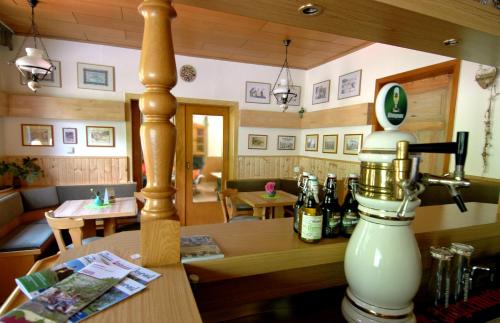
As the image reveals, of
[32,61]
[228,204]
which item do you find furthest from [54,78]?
[228,204]

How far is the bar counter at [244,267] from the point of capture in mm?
514

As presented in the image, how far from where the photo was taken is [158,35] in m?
0.62

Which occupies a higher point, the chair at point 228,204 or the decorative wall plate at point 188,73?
the decorative wall plate at point 188,73

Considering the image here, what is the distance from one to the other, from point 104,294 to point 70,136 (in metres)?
4.02

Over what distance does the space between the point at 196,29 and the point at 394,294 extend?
11.1 ft

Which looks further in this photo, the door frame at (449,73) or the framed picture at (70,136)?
the framed picture at (70,136)

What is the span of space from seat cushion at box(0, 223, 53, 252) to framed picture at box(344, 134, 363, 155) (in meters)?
3.87

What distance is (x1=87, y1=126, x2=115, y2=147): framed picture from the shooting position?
151 inches

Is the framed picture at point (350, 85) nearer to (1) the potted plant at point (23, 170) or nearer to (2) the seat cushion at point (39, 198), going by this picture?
(2) the seat cushion at point (39, 198)

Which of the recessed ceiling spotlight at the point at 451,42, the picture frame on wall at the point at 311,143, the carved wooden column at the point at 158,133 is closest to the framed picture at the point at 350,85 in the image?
the picture frame on wall at the point at 311,143

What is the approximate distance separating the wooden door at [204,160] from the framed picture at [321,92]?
162 centimetres

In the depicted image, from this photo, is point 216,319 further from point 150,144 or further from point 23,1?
point 23,1

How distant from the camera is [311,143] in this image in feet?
15.2

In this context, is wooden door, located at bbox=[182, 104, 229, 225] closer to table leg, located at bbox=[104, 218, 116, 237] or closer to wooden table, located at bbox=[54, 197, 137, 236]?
wooden table, located at bbox=[54, 197, 137, 236]
